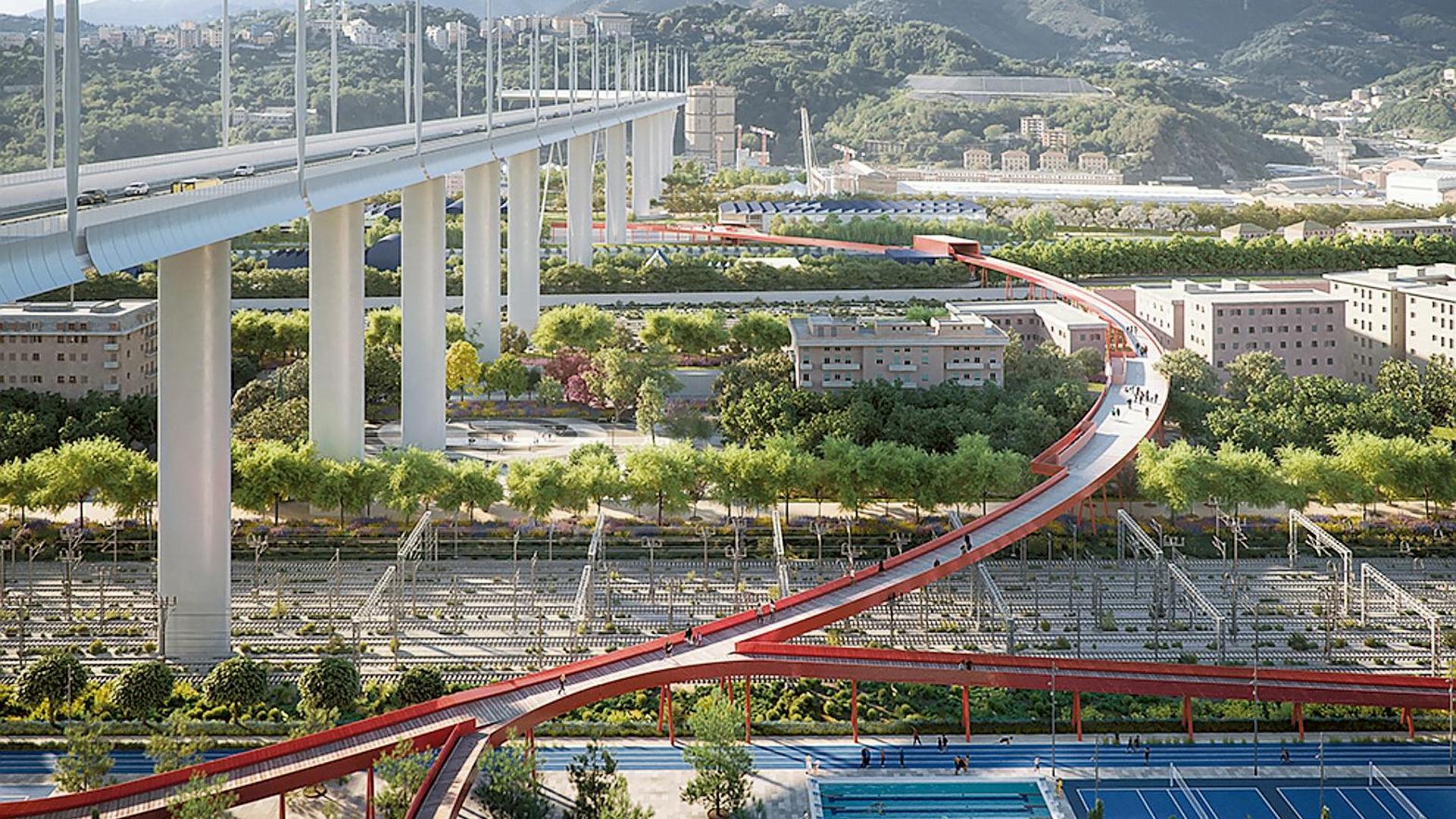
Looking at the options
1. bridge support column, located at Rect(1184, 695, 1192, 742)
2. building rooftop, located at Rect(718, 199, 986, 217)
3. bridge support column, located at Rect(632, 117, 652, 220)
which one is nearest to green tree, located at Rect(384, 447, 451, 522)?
bridge support column, located at Rect(1184, 695, 1192, 742)

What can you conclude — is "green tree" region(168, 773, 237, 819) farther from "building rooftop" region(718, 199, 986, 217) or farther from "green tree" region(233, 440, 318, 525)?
"building rooftop" region(718, 199, 986, 217)

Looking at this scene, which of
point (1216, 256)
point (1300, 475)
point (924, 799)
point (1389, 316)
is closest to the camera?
point (924, 799)

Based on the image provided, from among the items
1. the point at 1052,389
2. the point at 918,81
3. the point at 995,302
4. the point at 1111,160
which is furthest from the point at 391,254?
the point at 918,81

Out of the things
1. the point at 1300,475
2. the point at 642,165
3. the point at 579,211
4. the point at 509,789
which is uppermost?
the point at 642,165

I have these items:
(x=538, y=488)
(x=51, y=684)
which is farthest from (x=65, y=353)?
(x=51, y=684)

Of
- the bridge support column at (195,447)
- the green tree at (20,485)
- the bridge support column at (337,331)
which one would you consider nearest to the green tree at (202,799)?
the bridge support column at (195,447)

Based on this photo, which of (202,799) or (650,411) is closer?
(202,799)

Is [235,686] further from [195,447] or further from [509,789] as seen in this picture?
[509,789]

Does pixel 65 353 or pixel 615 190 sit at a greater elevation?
pixel 615 190
